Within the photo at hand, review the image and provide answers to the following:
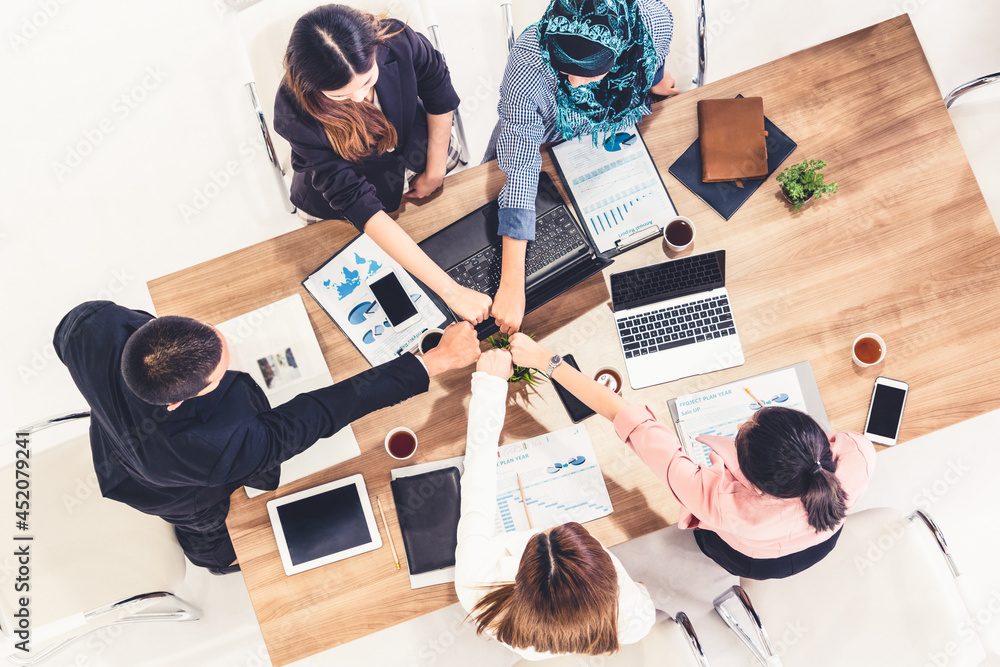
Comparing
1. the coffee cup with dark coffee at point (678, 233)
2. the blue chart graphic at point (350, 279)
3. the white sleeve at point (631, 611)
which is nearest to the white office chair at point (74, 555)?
the blue chart graphic at point (350, 279)

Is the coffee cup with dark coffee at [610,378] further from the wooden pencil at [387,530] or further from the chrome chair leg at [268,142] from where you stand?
the chrome chair leg at [268,142]

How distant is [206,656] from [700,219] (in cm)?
245

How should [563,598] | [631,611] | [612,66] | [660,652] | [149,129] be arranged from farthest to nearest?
[149,129] → [660,652] → [631,611] → [612,66] → [563,598]

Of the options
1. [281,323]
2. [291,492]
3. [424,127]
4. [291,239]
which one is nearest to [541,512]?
[291,492]

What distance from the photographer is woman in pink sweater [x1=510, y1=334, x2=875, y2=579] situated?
1355mm

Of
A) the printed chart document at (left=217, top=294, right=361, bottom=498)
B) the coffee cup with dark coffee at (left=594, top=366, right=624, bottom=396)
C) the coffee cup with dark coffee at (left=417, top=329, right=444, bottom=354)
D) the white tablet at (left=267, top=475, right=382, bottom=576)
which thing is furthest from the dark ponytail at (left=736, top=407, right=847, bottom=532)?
the printed chart document at (left=217, top=294, right=361, bottom=498)

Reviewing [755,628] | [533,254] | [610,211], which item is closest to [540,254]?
[533,254]

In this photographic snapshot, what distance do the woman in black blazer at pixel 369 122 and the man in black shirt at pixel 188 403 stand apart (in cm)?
33

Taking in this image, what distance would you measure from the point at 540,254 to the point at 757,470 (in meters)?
0.76

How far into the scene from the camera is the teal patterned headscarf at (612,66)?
136cm

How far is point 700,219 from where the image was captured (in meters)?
1.73

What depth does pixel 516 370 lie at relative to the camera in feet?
5.44

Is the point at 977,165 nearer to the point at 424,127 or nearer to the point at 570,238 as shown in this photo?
the point at 570,238

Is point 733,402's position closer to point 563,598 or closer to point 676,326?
point 676,326
